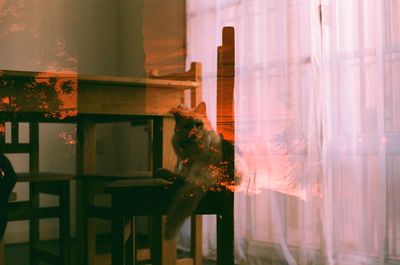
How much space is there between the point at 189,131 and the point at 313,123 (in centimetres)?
53

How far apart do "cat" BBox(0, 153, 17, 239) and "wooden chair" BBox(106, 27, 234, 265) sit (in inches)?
9.2

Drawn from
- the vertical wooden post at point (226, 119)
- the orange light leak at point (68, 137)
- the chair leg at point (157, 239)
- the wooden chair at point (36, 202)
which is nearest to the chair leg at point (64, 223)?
the wooden chair at point (36, 202)

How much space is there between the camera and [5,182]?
49.5 inches

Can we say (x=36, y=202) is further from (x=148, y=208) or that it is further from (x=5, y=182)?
(x=148, y=208)

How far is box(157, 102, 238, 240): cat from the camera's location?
1206mm

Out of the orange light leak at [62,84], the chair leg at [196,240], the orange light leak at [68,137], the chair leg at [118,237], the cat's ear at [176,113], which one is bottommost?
the chair leg at [196,240]

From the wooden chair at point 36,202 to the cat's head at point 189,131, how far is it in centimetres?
31

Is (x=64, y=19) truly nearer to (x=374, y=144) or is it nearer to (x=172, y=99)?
(x=172, y=99)

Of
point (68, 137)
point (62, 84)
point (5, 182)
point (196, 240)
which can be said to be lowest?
point (196, 240)

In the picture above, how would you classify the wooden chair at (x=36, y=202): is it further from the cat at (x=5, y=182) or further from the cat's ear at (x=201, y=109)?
the cat's ear at (x=201, y=109)

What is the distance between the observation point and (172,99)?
4.30 ft

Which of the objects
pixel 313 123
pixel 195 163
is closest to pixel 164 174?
pixel 195 163

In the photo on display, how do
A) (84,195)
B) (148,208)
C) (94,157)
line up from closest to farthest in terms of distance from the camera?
(148,208) < (94,157) < (84,195)

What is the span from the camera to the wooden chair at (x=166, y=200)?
3.71 feet
